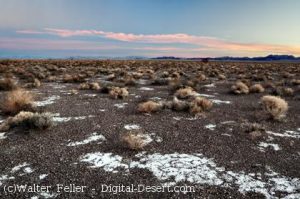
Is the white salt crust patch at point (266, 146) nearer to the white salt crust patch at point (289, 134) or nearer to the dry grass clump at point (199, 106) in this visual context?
the white salt crust patch at point (289, 134)

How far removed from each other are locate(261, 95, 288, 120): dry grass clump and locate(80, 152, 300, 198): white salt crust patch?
4759mm

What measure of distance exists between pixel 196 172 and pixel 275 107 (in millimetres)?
6781

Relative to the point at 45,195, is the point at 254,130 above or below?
above

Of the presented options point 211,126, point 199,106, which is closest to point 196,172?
point 211,126

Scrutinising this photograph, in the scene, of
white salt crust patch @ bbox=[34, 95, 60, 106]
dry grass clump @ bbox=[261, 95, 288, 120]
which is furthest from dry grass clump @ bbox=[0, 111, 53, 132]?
dry grass clump @ bbox=[261, 95, 288, 120]

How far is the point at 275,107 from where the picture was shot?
11.5 metres

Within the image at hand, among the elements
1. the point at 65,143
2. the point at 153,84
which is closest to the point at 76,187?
the point at 65,143

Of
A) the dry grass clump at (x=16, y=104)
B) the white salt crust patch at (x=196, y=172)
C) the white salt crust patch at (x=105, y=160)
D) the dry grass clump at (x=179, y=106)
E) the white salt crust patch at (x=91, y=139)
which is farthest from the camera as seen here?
the dry grass clump at (x=179, y=106)

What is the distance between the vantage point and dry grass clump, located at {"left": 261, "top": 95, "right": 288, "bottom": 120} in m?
10.5

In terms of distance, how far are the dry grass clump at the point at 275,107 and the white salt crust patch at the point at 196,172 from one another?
4.76 meters

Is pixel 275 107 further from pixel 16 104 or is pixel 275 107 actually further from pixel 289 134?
pixel 16 104

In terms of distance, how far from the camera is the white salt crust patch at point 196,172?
5.55 m

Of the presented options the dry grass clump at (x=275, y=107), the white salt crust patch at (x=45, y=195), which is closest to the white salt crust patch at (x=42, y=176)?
the white salt crust patch at (x=45, y=195)

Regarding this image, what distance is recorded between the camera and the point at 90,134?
8492mm
